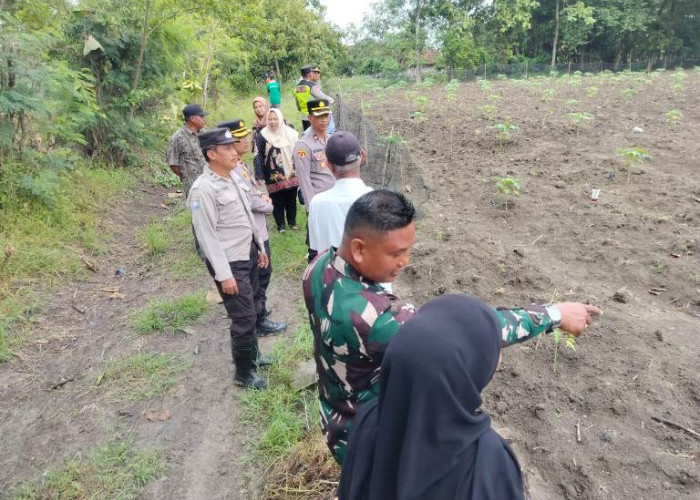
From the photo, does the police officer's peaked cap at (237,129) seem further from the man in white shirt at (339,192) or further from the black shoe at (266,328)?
the black shoe at (266,328)

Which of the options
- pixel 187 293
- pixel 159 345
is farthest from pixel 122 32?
pixel 159 345

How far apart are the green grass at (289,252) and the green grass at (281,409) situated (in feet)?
4.83

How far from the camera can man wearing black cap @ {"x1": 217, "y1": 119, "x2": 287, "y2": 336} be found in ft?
10.5

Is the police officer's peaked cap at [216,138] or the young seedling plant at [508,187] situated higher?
the police officer's peaked cap at [216,138]

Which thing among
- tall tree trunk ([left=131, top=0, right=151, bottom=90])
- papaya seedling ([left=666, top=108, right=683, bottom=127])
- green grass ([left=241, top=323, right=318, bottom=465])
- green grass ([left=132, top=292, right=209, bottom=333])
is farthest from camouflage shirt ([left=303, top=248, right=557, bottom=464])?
papaya seedling ([left=666, top=108, right=683, bottom=127])

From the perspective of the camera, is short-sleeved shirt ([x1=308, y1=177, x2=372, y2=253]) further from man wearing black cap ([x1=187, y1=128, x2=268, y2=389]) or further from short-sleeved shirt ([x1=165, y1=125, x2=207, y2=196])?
short-sleeved shirt ([x1=165, y1=125, x2=207, y2=196])

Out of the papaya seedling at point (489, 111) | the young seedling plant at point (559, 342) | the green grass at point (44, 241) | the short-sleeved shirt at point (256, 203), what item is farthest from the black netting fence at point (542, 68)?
the young seedling plant at point (559, 342)

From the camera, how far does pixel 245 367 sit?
3342mm

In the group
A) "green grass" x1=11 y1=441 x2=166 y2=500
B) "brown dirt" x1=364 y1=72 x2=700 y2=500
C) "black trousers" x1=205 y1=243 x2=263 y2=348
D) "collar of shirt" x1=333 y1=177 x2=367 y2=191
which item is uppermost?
"collar of shirt" x1=333 y1=177 x2=367 y2=191

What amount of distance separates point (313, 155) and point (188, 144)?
6.33ft

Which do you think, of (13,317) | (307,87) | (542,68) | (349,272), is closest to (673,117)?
(307,87)

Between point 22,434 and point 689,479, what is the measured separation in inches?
159

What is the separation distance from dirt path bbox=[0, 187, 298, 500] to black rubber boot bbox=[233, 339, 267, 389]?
0.14 m

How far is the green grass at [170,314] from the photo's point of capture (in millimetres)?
4312
